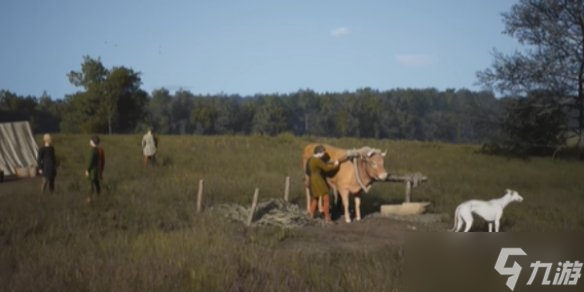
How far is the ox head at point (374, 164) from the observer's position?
47.3 ft

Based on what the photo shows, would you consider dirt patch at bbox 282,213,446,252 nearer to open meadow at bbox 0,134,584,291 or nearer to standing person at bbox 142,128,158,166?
open meadow at bbox 0,134,584,291

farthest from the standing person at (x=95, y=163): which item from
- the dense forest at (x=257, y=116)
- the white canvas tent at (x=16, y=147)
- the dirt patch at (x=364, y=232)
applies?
the dense forest at (x=257, y=116)

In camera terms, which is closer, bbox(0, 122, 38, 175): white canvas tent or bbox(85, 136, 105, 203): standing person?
bbox(85, 136, 105, 203): standing person

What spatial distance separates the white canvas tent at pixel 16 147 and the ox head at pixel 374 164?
17372 mm

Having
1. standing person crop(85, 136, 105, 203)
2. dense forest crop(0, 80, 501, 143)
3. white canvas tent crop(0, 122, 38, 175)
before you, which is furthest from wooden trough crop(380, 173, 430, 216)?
dense forest crop(0, 80, 501, 143)

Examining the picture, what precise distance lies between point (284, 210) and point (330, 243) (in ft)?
12.5

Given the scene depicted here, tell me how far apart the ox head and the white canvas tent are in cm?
1737

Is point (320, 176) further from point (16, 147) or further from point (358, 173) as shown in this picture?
point (16, 147)

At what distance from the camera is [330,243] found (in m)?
11.4

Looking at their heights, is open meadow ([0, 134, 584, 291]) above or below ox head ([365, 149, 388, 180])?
below

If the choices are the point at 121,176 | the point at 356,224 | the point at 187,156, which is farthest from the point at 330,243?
the point at 187,156

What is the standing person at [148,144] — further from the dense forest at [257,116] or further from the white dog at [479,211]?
the dense forest at [257,116]

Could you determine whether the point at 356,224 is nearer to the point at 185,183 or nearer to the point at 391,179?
the point at 391,179

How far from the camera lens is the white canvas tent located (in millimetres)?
25844
